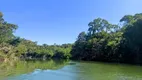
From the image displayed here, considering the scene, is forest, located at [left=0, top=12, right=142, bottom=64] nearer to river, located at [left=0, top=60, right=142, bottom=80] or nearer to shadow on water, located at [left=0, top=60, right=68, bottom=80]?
shadow on water, located at [left=0, top=60, right=68, bottom=80]

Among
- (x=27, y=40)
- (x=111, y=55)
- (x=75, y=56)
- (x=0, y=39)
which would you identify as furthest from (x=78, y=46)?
(x=27, y=40)

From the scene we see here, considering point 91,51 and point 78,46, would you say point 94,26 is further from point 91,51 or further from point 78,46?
point 91,51

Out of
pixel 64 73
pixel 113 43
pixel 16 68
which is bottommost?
pixel 64 73

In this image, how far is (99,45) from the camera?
78750 millimetres

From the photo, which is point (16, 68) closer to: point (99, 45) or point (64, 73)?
point (64, 73)

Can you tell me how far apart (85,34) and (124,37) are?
4120cm

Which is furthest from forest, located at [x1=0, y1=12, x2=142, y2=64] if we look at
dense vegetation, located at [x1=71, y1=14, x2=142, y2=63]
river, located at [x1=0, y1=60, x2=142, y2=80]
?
river, located at [x1=0, y1=60, x2=142, y2=80]

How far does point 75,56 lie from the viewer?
312ft

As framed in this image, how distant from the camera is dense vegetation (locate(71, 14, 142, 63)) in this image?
2263 inches

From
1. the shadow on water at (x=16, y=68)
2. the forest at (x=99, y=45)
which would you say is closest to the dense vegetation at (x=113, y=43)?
the forest at (x=99, y=45)

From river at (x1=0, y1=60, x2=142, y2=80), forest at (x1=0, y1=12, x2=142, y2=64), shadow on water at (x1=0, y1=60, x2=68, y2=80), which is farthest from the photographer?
forest at (x1=0, y1=12, x2=142, y2=64)

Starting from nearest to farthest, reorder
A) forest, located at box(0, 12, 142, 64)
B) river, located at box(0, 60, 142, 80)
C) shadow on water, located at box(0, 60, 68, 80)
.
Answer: river, located at box(0, 60, 142, 80)
shadow on water, located at box(0, 60, 68, 80)
forest, located at box(0, 12, 142, 64)

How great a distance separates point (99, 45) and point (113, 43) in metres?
10.3

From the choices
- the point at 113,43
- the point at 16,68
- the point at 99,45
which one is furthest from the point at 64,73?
the point at 99,45
